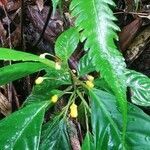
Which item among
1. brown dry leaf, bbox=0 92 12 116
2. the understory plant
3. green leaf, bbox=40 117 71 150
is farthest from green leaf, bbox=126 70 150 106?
brown dry leaf, bbox=0 92 12 116

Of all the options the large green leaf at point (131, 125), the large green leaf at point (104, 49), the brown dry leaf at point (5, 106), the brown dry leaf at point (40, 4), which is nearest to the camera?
the large green leaf at point (104, 49)

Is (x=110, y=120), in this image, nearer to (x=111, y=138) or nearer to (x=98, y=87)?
(x=111, y=138)

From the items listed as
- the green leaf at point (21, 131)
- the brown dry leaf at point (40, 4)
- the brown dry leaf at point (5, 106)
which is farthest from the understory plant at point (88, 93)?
the brown dry leaf at point (40, 4)

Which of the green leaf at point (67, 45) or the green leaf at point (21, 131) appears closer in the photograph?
the green leaf at point (21, 131)

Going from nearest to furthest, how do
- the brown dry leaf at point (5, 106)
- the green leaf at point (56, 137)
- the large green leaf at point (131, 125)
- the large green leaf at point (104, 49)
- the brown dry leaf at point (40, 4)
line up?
the large green leaf at point (104, 49) < the large green leaf at point (131, 125) < the green leaf at point (56, 137) < the brown dry leaf at point (5, 106) < the brown dry leaf at point (40, 4)

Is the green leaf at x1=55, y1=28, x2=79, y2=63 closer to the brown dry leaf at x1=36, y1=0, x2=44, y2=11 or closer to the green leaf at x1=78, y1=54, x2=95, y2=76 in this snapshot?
the green leaf at x1=78, y1=54, x2=95, y2=76

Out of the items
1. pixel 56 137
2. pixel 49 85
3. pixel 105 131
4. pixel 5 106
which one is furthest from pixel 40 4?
pixel 105 131

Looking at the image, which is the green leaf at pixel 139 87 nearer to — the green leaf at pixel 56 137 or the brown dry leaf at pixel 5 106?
the green leaf at pixel 56 137

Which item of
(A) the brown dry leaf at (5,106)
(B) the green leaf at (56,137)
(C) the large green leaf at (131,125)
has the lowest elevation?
(A) the brown dry leaf at (5,106)
